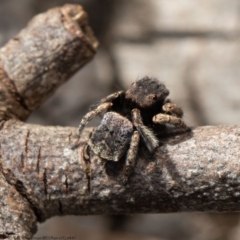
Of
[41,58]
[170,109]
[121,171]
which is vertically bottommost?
[121,171]

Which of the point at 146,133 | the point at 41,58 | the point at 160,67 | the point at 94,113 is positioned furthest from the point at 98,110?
the point at 160,67

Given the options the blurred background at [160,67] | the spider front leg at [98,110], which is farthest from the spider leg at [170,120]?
the blurred background at [160,67]

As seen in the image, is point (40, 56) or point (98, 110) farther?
point (40, 56)

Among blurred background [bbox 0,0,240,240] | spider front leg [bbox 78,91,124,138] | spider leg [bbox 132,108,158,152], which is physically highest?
spider front leg [bbox 78,91,124,138]

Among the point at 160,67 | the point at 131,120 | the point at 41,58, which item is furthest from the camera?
the point at 160,67

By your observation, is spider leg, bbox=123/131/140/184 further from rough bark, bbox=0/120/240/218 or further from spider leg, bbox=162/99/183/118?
spider leg, bbox=162/99/183/118

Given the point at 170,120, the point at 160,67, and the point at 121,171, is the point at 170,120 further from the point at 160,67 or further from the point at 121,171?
the point at 160,67

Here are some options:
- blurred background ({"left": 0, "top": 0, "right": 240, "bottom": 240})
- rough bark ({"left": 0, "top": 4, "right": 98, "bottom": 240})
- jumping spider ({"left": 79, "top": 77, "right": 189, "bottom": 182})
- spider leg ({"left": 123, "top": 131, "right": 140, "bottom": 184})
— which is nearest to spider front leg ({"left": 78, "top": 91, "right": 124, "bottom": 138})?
jumping spider ({"left": 79, "top": 77, "right": 189, "bottom": 182})

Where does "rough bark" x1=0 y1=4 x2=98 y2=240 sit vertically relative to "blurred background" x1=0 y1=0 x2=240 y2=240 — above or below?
above

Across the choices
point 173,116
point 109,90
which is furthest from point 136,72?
point 173,116
